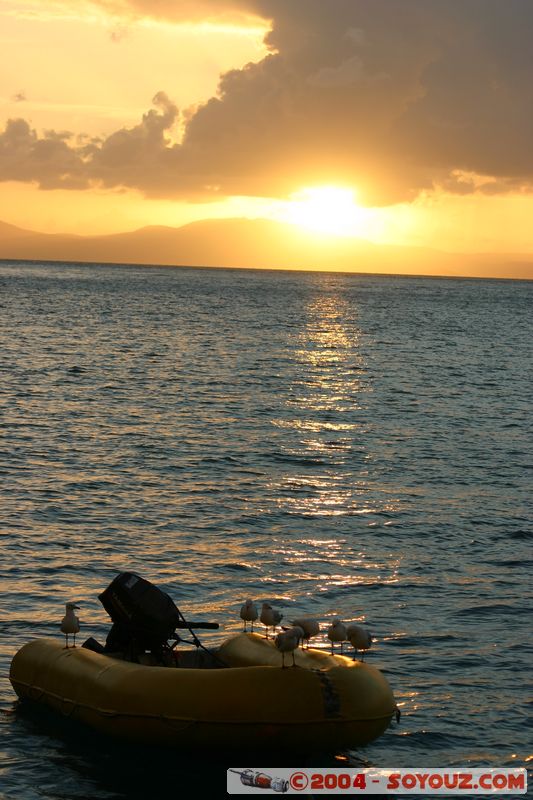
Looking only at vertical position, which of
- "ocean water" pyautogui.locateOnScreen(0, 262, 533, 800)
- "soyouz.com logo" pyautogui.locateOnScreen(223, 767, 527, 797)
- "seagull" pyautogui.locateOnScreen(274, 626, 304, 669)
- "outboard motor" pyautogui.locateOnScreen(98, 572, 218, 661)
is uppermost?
"seagull" pyautogui.locateOnScreen(274, 626, 304, 669)

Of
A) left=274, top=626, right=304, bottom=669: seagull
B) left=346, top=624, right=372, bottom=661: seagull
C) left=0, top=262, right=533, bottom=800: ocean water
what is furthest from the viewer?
left=0, top=262, right=533, bottom=800: ocean water

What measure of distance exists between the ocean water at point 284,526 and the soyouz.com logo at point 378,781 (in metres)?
0.25

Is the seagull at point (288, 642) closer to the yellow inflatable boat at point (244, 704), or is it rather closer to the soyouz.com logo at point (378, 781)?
the yellow inflatable boat at point (244, 704)

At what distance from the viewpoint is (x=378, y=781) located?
1603 cm

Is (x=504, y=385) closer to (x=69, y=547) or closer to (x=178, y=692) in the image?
(x=69, y=547)

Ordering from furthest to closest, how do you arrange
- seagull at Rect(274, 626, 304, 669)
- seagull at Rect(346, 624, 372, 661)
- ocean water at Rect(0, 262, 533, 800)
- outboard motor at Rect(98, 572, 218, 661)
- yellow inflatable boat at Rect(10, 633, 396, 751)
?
outboard motor at Rect(98, 572, 218, 661) → ocean water at Rect(0, 262, 533, 800) → seagull at Rect(346, 624, 372, 661) → seagull at Rect(274, 626, 304, 669) → yellow inflatable boat at Rect(10, 633, 396, 751)

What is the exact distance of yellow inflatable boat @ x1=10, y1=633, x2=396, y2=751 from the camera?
50.4ft

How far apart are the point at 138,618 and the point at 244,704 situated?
311cm

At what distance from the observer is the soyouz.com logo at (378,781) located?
15.7 metres

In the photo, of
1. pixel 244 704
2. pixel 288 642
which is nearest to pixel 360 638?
pixel 288 642

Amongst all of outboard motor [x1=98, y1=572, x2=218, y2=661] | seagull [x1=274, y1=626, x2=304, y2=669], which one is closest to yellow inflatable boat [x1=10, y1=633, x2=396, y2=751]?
seagull [x1=274, y1=626, x2=304, y2=669]

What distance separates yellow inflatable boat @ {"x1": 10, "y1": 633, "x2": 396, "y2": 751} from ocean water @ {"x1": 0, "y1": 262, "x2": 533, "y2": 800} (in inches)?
21.8

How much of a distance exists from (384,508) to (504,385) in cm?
3974

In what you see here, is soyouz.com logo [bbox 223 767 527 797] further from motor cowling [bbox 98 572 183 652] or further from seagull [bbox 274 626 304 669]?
motor cowling [bbox 98 572 183 652]
